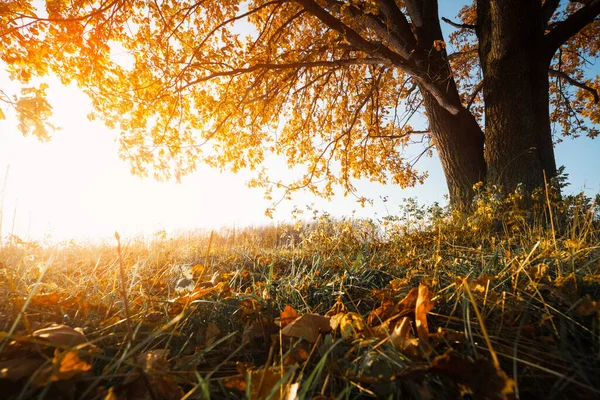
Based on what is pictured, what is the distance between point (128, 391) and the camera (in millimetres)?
810

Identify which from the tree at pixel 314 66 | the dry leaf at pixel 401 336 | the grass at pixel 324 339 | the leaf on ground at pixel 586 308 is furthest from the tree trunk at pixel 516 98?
the dry leaf at pixel 401 336

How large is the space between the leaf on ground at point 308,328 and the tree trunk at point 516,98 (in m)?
4.20

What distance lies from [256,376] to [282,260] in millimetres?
2259

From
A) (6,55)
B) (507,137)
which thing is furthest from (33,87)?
→ (507,137)

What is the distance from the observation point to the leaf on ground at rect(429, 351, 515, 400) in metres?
Result: 0.63

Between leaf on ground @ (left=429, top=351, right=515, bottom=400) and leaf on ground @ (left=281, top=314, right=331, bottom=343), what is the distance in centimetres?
43

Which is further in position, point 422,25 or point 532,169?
point 422,25

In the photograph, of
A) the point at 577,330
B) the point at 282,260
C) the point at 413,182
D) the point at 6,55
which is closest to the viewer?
the point at 577,330

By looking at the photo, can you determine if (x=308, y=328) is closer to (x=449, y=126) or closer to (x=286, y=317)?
(x=286, y=317)

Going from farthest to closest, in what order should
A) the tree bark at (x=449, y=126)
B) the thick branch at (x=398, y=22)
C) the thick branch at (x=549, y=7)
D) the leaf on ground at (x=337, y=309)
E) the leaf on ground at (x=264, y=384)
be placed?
1. the thick branch at (x=398, y=22)
2. the tree bark at (x=449, y=126)
3. the thick branch at (x=549, y=7)
4. the leaf on ground at (x=337, y=309)
5. the leaf on ground at (x=264, y=384)

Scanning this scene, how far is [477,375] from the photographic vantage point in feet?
2.23

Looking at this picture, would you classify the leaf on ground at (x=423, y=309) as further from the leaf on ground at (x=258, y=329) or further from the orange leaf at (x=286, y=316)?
the leaf on ground at (x=258, y=329)

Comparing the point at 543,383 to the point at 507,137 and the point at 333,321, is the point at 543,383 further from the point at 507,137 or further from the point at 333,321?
the point at 507,137

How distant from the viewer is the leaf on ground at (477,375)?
63 centimetres
